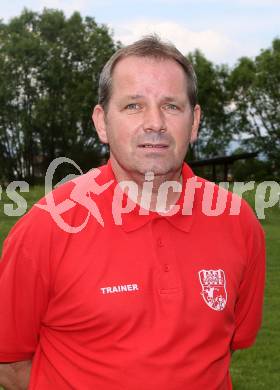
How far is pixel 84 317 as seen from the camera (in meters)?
2.90

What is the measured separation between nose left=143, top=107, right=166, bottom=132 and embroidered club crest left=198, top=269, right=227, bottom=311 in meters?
0.63

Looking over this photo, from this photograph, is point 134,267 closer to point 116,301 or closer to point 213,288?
point 116,301

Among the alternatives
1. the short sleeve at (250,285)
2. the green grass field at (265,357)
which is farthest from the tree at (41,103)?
the short sleeve at (250,285)

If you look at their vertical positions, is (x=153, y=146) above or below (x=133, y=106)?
below

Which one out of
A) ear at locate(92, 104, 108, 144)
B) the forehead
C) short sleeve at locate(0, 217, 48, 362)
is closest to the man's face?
the forehead

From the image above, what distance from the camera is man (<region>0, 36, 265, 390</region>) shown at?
2904mm

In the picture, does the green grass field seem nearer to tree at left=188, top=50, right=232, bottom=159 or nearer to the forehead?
the forehead

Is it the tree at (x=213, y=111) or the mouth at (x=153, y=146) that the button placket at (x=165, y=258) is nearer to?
the mouth at (x=153, y=146)

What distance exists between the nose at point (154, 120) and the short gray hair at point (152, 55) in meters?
0.20

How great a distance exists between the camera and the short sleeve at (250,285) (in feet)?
10.9

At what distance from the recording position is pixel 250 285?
3.47 metres

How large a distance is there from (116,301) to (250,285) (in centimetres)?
85

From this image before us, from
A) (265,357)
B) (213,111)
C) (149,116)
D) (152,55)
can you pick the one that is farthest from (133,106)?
(213,111)

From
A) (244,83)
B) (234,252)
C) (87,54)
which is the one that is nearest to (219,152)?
(244,83)
